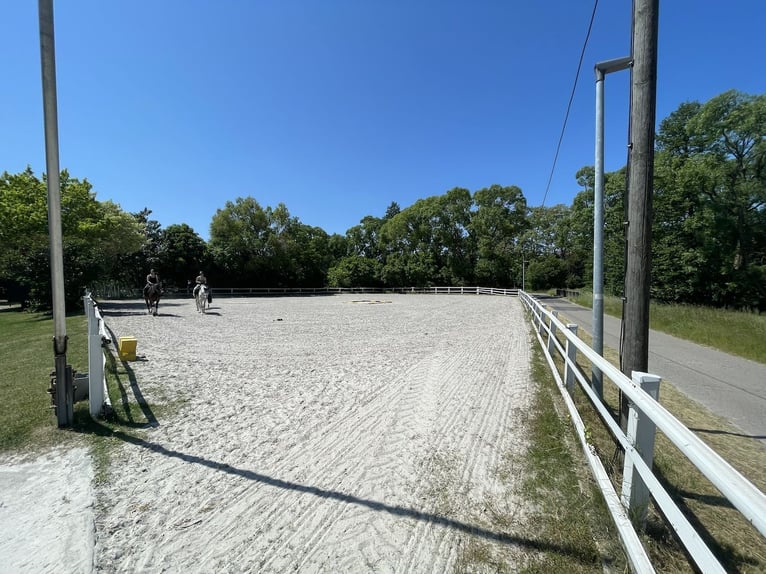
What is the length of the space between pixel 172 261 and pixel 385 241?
91.1 feet

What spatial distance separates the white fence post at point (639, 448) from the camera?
217 centimetres

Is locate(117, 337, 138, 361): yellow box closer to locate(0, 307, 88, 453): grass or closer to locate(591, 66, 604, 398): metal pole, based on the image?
locate(0, 307, 88, 453): grass

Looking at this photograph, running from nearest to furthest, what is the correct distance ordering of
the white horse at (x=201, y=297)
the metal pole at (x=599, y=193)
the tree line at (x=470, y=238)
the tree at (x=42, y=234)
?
1. the metal pole at (x=599, y=193)
2. the white horse at (x=201, y=297)
3. the tree at (x=42, y=234)
4. the tree line at (x=470, y=238)

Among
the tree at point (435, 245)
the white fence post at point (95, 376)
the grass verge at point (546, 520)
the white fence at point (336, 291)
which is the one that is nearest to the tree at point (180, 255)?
the white fence at point (336, 291)

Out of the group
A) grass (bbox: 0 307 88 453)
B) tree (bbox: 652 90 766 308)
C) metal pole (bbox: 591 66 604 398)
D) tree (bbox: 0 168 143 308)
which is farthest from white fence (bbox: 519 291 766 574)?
tree (bbox: 652 90 766 308)

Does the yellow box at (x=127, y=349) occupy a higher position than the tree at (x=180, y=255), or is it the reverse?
the tree at (x=180, y=255)

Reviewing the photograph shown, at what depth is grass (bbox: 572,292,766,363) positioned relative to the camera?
8497mm

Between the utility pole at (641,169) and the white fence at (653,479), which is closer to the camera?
the white fence at (653,479)

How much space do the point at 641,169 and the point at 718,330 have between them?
10.3m

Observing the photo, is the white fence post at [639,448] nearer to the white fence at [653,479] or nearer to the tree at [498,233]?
the white fence at [653,479]

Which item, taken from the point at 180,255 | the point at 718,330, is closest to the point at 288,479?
the point at 718,330

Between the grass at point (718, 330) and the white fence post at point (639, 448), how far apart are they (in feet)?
A: 28.2

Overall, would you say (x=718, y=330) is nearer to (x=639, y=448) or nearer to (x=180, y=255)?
(x=639, y=448)

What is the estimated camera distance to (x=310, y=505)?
8.91ft
